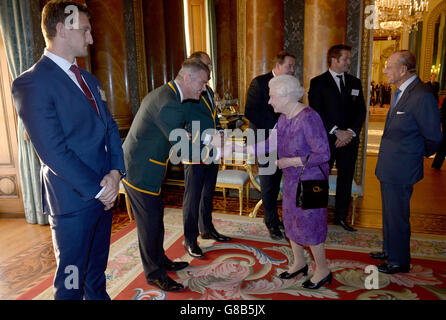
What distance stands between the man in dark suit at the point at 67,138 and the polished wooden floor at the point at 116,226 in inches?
53.8

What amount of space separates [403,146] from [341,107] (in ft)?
3.53

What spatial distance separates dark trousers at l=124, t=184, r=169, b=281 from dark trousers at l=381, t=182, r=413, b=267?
6.15ft

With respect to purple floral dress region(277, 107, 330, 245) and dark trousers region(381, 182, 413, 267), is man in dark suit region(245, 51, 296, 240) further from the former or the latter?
dark trousers region(381, 182, 413, 267)

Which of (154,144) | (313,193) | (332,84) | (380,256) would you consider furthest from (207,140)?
(380,256)

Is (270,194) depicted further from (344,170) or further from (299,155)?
(299,155)

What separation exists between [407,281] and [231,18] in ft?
26.9

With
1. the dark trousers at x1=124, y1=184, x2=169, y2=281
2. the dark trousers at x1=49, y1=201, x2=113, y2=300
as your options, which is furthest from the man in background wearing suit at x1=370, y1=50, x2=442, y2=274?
the dark trousers at x1=49, y1=201, x2=113, y2=300

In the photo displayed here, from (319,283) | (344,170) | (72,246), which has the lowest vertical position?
(319,283)

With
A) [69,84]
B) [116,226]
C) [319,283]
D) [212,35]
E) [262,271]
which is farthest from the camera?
[212,35]

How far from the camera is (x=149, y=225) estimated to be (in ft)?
7.96

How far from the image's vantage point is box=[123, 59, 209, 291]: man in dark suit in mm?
2217

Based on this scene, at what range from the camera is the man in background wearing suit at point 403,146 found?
2.43m

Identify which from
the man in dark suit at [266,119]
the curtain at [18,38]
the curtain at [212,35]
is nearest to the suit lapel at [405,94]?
the man in dark suit at [266,119]
